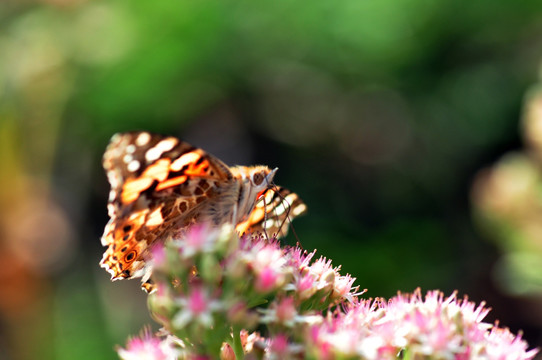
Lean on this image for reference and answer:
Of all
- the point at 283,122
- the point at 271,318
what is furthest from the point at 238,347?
the point at 283,122

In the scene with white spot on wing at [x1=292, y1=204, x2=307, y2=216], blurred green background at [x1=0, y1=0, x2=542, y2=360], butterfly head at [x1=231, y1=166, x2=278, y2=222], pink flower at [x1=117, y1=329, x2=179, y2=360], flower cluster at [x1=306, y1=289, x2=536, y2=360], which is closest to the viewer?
flower cluster at [x1=306, y1=289, x2=536, y2=360]

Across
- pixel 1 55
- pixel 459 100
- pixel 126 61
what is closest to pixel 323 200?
pixel 459 100

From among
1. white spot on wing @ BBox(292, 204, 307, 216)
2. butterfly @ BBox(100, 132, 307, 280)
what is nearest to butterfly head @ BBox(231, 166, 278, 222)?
butterfly @ BBox(100, 132, 307, 280)

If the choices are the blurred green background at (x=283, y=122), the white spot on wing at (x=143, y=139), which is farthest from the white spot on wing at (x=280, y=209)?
the blurred green background at (x=283, y=122)

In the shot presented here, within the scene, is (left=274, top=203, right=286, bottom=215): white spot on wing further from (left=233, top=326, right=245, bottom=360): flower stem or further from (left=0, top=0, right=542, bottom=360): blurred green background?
(left=0, top=0, right=542, bottom=360): blurred green background

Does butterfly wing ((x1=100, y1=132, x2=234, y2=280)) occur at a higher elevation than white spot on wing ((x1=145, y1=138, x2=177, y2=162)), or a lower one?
lower

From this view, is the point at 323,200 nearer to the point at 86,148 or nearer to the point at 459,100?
the point at 459,100

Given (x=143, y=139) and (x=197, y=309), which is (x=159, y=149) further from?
(x=197, y=309)
